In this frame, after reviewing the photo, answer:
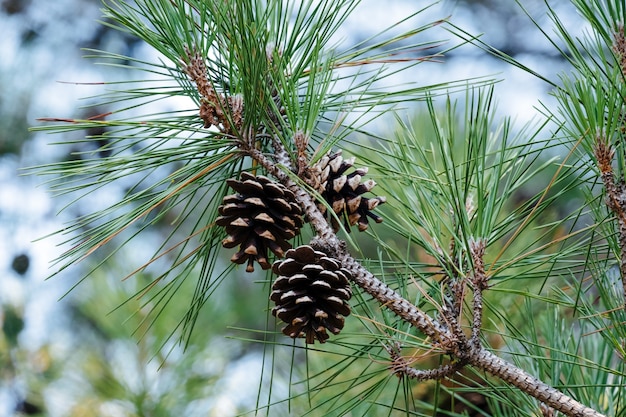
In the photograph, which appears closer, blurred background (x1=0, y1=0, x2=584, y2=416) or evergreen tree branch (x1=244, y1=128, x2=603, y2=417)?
evergreen tree branch (x1=244, y1=128, x2=603, y2=417)

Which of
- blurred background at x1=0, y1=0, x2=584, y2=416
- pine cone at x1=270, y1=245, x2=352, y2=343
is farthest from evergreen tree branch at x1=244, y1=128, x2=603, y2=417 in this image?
blurred background at x1=0, y1=0, x2=584, y2=416

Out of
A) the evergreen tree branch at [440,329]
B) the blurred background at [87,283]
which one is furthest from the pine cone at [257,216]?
the blurred background at [87,283]

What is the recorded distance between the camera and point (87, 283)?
1.85 m

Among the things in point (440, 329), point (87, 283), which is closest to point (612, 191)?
point (440, 329)

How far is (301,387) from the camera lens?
124 cm

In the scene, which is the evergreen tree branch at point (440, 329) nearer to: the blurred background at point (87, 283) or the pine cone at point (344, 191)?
the pine cone at point (344, 191)

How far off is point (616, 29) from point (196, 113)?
35 cm

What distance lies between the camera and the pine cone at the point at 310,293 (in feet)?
1.74

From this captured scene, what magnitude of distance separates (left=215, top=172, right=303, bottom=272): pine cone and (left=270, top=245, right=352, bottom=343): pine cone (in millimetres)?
26

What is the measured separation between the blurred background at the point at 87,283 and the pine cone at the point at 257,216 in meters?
0.20

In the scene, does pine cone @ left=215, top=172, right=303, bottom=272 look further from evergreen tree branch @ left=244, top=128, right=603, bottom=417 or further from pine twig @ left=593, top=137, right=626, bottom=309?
pine twig @ left=593, top=137, right=626, bottom=309

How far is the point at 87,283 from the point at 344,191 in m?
1.41

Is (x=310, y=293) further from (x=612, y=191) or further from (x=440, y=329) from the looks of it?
(x=612, y=191)

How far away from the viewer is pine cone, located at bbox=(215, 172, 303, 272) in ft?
1.83
